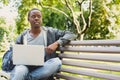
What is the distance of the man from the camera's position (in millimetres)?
4137

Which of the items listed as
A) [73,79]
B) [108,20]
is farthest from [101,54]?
[108,20]

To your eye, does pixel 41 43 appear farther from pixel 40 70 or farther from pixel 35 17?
pixel 40 70

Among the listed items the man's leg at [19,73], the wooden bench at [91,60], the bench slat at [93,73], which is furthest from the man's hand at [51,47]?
the man's leg at [19,73]

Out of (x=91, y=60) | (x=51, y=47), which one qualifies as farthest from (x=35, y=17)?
(x=91, y=60)

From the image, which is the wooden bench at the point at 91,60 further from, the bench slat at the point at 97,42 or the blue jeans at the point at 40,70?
the blue jeans at the point at 40,70

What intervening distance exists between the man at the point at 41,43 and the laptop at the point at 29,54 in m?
0.07

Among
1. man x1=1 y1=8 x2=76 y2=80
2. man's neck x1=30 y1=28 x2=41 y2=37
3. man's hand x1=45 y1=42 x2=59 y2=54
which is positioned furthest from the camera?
→ man's neck x1=30 y1=28 x2=41 y2=37

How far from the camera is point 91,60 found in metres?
4.05

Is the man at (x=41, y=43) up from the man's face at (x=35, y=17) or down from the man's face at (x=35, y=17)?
down

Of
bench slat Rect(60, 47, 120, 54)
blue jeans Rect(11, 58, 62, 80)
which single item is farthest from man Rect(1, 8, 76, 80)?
bench slat Rect(60, 47, 120, 54)

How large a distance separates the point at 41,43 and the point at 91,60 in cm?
82

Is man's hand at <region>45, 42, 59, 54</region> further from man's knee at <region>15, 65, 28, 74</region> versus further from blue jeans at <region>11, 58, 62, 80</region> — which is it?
man's knee at <region>15, 65, 28, 74</region>

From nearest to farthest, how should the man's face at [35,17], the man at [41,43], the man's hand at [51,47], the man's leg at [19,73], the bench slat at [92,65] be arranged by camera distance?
the bench slat at [92,65] < the man's leg at [19,73] < the man at [41,43] < the man's hand at [51,47] < the man's face at [35,17]

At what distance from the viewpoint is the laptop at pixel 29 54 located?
164 inches
